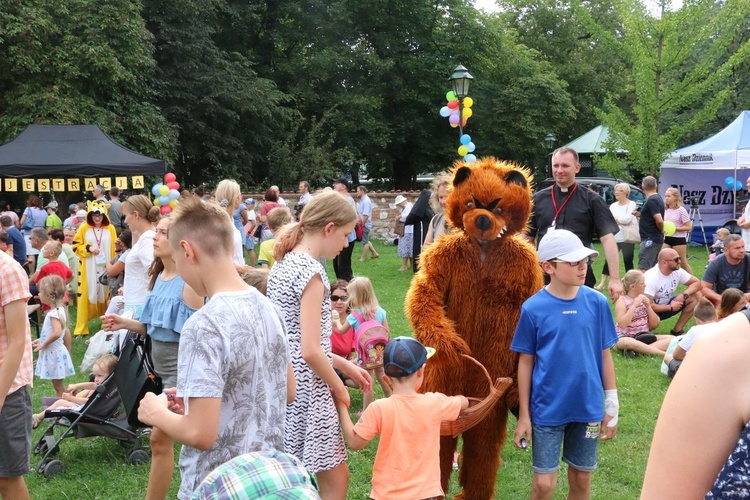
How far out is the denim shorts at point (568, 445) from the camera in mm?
3697

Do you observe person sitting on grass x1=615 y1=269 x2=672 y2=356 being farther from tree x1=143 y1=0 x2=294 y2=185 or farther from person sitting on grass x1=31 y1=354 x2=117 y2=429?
tree x1=143 y1=0 x2=294 y2=185

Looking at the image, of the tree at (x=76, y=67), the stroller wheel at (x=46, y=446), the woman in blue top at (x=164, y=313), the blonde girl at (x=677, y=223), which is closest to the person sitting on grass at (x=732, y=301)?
the woman in blue top at (x=164, y=313)

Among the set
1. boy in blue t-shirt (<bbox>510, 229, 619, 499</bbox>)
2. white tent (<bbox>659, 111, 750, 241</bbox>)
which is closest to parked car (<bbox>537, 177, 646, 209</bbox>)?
white tent (<bbox>659, 111, 750, 241</bbox>)

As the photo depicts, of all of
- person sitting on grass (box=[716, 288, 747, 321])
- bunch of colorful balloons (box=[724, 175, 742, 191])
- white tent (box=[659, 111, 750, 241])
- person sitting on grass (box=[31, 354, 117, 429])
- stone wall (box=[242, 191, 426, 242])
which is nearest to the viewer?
person sitting on grass (box=[31, 354, 117, 429])

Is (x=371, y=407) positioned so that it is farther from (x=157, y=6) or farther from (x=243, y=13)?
(x=243, y=13)

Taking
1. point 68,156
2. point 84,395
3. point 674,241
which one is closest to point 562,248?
point 84,395

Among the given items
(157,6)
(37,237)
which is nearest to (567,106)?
(157,6)

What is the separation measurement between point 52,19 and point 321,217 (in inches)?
844

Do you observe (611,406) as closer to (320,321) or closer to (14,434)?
(320,321)

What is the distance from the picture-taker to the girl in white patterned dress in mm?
3369

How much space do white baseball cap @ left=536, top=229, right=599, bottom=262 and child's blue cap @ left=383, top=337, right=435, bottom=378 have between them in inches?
33.9

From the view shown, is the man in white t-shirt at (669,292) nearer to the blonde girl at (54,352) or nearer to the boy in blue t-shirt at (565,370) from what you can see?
the boy in blue t-shirt at (565,370)

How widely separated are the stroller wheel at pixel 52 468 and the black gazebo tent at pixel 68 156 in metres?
10.6

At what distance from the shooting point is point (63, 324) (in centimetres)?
688
